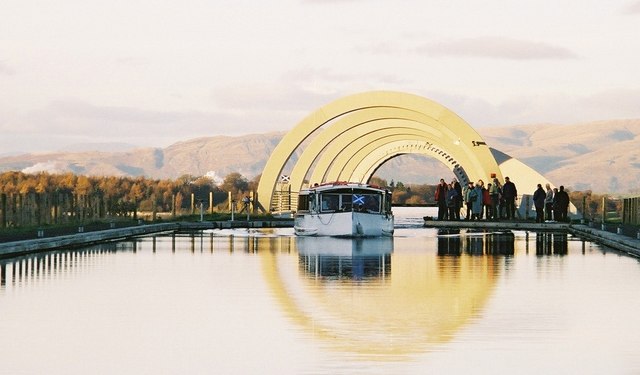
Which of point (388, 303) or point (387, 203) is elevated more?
point (387, 203)

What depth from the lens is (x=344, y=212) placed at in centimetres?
4300

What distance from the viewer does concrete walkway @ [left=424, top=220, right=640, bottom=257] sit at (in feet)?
109

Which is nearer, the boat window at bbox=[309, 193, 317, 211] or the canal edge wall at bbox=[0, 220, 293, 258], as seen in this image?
the canal edge wall at bbox=[0, 220, 293, 258]

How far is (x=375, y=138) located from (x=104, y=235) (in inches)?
1643

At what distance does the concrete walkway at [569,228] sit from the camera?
33369 mm

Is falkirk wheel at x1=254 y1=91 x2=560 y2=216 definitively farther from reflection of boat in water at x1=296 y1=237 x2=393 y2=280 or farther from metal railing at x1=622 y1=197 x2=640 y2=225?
reflection of boat in water at x1=296 y1=237 x2=393 y2=280

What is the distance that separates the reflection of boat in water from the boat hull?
35.9 inches

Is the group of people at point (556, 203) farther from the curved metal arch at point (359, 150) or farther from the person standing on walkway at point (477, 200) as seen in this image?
the curved metal arch at point (359, 150)

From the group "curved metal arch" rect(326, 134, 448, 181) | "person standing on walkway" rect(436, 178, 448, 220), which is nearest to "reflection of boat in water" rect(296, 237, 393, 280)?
"person standing on walkway" rect(436, 178, 448, 220)

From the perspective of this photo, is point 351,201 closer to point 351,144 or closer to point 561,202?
point 561,202

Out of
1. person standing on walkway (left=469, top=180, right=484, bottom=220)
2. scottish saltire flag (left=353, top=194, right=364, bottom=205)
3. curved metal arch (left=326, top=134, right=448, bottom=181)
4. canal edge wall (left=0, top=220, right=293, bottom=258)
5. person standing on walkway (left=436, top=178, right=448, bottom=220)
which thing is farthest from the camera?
curved metal arch (left=326, top=134, right=448, bottom=181)

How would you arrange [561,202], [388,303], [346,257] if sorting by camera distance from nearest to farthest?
[388,303] < [346,257] < [561,202]

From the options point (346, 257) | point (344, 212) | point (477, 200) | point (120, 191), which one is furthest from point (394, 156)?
point (346, 257)

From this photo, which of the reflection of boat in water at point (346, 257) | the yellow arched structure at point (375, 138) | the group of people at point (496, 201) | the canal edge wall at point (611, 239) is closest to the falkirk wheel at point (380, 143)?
the yellow arched structure at point (375, 138)
